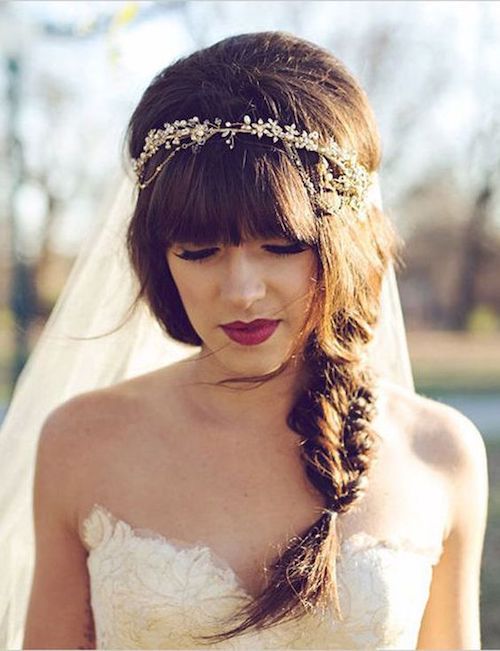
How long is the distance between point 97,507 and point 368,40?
6973 mm

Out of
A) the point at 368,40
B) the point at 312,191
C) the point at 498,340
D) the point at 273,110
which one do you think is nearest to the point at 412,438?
the point at 312,191

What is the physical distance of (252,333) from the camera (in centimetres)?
176

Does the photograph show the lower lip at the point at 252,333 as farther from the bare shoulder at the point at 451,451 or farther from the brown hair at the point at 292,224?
the bare shoulder at the point at 451,451

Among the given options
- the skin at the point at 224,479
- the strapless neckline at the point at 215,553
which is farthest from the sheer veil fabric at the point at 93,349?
the strapless neckline at the point at 215,553

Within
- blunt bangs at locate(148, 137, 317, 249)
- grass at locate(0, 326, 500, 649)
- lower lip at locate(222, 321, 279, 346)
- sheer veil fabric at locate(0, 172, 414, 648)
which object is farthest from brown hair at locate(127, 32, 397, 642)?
grass at locate(0, 326, 500, 649)

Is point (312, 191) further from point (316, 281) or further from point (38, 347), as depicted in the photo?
point (38, 347)

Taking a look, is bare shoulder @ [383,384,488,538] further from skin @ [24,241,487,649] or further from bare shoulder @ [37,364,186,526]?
bare shoulder @ [37,364,186,526]

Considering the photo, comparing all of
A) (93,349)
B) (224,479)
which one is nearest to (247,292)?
(224,479)

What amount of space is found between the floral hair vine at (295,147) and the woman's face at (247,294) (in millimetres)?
130

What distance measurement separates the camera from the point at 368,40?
26.8 feet

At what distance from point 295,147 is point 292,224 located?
0.17 m

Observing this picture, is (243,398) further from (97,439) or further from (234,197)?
(234,197)

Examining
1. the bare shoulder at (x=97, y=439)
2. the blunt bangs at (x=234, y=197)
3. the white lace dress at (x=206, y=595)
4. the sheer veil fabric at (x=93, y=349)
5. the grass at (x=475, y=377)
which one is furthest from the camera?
the grass at (x=475, y=377)

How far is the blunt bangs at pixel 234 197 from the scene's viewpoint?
5.54 feet
